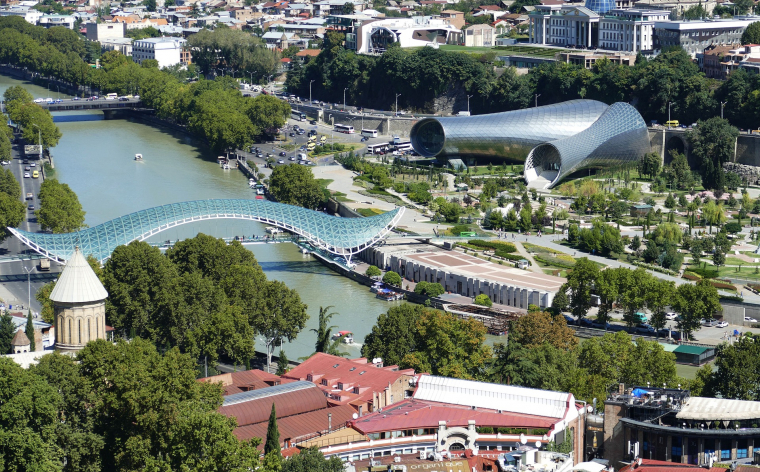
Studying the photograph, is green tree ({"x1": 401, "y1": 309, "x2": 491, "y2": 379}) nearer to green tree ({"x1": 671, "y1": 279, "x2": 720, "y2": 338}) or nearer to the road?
green tree ({"x1": 671, "y1": 279, "x2": 720, "y2": 338})

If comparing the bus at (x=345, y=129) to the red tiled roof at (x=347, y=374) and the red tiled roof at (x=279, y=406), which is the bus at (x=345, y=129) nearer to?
the red tiled roof at (x=347, y=374)

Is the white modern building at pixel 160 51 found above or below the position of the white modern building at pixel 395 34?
below

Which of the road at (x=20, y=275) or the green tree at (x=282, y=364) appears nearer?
the green tree at (x=282, y=364)

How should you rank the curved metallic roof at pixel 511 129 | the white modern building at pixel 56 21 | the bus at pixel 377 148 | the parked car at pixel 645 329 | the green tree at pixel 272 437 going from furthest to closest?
the white modern building at pixel 56 21 < the bus at pixel 377 148 < the curved metallic roof at pixel 511 129 < the parked car at pixel 645 329 < the green tree at pixel 272 437

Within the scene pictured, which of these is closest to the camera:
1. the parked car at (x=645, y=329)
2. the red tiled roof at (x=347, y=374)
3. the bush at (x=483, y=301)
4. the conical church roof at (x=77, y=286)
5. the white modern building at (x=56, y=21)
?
the red tiled roof at (x=347, y=374)

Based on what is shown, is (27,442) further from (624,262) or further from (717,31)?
(717,31)

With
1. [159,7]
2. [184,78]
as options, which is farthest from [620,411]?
[159,7]

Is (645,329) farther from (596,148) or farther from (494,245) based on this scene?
(596,148)

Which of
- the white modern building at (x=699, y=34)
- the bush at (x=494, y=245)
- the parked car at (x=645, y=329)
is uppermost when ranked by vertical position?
the white modern building at (x=699, y=34)

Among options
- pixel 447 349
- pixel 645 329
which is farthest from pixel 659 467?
pixel 645 329

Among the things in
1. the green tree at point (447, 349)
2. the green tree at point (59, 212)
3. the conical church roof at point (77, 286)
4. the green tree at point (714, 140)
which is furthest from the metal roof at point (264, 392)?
the green tree at point (714, 140)
